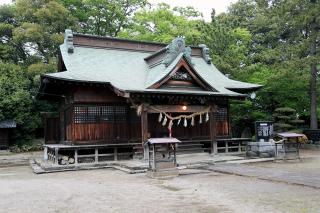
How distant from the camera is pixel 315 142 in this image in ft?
82.2

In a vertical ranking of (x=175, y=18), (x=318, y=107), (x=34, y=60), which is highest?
(x=175, y=18)

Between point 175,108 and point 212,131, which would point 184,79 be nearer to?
point 175,108

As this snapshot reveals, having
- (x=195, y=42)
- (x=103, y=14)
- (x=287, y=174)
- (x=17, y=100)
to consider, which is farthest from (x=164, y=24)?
(x=287, y=174)

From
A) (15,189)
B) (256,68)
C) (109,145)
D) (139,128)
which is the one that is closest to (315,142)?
(256,68)

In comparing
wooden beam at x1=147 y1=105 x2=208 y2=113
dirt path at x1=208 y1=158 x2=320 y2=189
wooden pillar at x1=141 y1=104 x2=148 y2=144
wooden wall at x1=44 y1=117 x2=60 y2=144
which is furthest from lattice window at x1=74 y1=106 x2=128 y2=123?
dirt path at x1=208 y1=158 x2=320 y2=189

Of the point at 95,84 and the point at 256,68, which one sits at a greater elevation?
the point at 256,68

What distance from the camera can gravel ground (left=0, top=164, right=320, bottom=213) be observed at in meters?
7.74

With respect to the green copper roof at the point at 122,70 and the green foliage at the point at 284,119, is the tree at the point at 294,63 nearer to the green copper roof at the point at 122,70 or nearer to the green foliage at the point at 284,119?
the green foliage at the point at 284,119

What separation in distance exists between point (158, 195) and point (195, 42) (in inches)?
894

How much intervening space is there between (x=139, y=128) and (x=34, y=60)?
20.5m

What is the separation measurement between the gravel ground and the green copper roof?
18.5 ft

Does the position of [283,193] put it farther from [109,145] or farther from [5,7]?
[5,7]

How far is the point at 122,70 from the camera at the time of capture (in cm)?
2077

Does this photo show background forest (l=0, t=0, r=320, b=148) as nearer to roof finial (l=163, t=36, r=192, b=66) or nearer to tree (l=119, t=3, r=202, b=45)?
tree (l=119, t=3, r=202, b=45)
